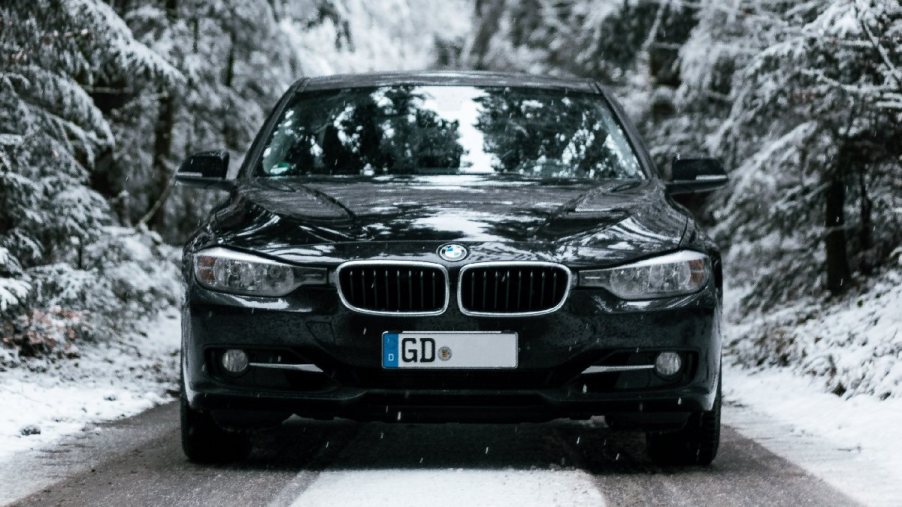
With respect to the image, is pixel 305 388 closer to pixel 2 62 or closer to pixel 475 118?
pixel 475 118

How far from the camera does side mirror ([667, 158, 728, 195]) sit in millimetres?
6734

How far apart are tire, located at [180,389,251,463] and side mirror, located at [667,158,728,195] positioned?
239 centimetres

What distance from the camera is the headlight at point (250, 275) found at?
17.4 ft

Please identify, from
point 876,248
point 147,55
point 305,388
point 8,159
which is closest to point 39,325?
point 8,159

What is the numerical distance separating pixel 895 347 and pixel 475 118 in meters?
3.05

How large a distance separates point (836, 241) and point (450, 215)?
21.8 ft

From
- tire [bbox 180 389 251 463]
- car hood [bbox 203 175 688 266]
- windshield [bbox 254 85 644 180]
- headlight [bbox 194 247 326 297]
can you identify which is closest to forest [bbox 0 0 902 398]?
windshield [bbox 254 85 644 180]

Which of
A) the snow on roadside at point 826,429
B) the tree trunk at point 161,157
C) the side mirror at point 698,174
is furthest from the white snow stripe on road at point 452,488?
the tree trunk at point 161,157

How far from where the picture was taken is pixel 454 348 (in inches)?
207

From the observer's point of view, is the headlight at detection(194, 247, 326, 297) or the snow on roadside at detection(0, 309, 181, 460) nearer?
the headlight at detection(194, 247, 326, 297)

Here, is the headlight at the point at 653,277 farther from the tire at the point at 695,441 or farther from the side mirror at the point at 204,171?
the side mirror at the point at 204,171

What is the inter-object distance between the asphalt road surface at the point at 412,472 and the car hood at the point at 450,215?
0.87 metres

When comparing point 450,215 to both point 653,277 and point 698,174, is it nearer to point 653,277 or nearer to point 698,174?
point 653,277

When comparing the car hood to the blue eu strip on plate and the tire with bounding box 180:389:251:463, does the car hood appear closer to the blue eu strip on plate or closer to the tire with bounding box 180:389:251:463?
the blue eu strip on plate
